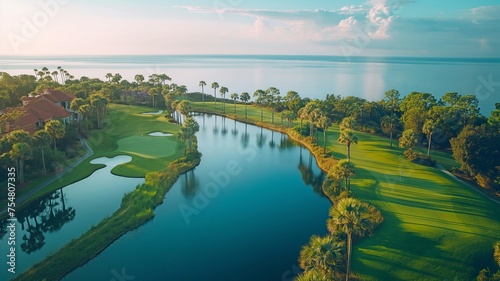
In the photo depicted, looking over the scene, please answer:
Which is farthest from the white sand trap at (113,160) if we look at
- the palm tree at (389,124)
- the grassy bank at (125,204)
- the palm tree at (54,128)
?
the palm tree at (389,124)

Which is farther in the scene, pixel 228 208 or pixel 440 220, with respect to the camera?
pixel 228 208

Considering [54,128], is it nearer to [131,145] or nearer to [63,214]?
[131,145]

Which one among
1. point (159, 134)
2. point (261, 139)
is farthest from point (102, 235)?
point (261, 139)

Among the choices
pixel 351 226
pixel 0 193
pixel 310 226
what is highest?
pixel 351 226

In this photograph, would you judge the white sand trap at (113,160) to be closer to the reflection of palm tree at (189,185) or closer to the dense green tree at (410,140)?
the reflection of palm tree at (189,185)

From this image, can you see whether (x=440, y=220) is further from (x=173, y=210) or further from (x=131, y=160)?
(x=131, y=160)

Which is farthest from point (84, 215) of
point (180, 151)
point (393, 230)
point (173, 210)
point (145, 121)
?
point (145, 121)

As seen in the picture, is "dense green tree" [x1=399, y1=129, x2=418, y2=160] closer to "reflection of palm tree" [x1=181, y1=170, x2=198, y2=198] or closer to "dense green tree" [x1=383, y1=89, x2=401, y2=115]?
"dense green tree" [x1=383, y1=89, x2=401, y2=115]
